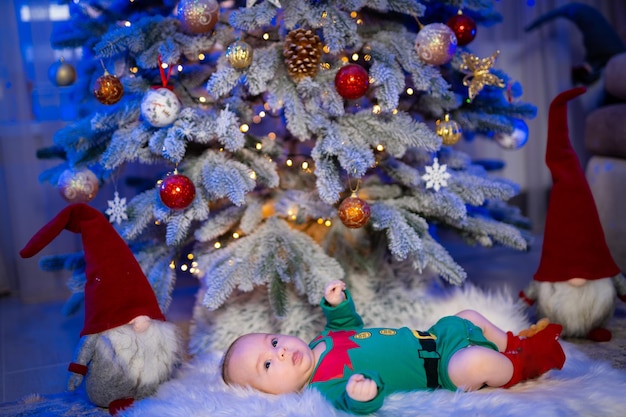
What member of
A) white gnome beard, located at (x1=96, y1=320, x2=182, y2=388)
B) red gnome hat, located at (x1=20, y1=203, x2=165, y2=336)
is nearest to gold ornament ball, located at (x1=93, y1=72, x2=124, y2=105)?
red gnome hat, located at (x1=20, y1=203, x2=165, y2=336)

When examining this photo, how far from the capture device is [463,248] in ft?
9.21

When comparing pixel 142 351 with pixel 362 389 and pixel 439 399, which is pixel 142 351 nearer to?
pixel 362 389

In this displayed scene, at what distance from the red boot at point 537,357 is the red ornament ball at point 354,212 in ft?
1.44

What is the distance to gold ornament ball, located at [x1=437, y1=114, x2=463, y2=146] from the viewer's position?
1747mm

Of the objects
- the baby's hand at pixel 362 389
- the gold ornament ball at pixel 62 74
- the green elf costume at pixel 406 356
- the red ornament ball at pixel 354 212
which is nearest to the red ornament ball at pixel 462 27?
the red ornament ball at pixel 354 212

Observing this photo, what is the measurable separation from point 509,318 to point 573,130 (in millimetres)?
1567

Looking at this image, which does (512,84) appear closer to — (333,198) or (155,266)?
(333,198)

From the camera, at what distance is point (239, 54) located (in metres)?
1.57

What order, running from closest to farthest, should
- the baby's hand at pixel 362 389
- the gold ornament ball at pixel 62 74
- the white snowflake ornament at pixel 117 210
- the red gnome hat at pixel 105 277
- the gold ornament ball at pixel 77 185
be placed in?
1. the baby's hand at pixel 362 389
2. the red gnome hat at pixel 105 277
3. the white snowflake ornament at pixel 117 210
4. the gold ornament ball at pixel 77 185
5. the gold ornament ball at pixel 62 74

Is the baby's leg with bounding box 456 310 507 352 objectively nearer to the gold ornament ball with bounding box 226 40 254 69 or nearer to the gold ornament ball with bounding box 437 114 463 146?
the gold ornament ball with bounding box 437 114 463 146

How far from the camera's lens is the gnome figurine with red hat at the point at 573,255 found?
158 cm

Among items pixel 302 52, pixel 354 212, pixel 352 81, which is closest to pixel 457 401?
pixel 354 212

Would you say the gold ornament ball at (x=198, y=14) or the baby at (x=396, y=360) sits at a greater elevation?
the gold ornament ball at (x=198, y=14)

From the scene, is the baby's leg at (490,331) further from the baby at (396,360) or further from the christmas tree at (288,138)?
the christmas tree at (288,138)
